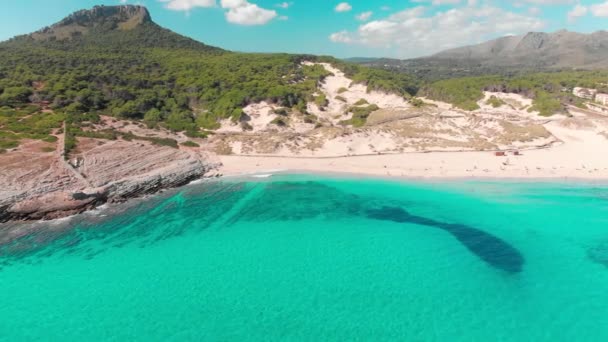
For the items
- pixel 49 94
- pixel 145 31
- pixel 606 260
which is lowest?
pixel 606 260

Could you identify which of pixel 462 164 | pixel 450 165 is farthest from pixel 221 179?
pixel 462 164

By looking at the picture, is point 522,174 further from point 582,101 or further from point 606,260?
point 582,101

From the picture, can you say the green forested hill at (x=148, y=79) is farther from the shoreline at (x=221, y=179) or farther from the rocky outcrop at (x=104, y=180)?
the shoreline at (x=221, y=179)

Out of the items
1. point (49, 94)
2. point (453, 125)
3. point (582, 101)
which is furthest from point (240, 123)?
point (582, 101)

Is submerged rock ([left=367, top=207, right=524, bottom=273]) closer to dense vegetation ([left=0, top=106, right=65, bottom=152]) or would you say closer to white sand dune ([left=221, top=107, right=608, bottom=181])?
white sand dune ([left=221, top=107, right=608, bottom=181])

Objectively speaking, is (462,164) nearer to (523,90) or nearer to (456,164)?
(456,164)

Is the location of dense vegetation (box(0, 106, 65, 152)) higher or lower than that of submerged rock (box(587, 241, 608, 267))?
higher

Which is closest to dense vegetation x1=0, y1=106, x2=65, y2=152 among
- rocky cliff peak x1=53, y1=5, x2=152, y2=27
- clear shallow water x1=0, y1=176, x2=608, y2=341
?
clear shallow water x1=0, y1=176, x2=608, y2=341
